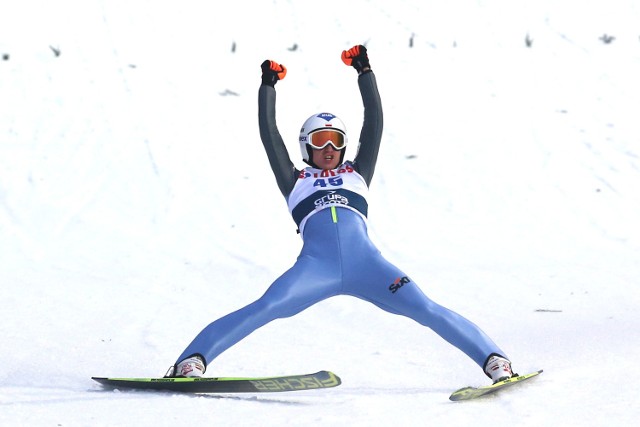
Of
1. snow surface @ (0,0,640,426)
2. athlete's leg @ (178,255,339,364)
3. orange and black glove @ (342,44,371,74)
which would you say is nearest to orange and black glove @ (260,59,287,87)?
orange and black glove @ (342,44,371,74)

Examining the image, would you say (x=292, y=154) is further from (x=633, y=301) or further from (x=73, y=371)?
(x=73, y=371)

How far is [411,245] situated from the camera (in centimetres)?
929

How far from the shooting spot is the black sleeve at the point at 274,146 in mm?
5074

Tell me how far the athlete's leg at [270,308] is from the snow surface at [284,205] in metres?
0.31

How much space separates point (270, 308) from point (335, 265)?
44 centimetres

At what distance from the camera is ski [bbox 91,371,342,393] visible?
167 inches

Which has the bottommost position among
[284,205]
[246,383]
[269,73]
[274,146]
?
[246,383]

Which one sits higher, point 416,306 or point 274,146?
point 274,146

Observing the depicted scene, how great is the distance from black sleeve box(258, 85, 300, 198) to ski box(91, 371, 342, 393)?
1228 mm

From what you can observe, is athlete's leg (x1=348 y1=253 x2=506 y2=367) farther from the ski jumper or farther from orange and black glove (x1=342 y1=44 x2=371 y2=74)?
orange and black glove (x1=342 y1=44 x2=371 y2=74)

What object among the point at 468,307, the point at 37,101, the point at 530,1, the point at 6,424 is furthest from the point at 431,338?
the point at 530,1

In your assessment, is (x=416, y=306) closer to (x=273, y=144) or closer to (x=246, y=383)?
(x=246, y=383)

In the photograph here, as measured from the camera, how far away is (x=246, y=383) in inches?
169

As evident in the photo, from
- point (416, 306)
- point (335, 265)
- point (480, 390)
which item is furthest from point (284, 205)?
point (480, 390)
